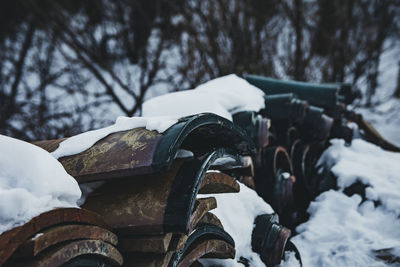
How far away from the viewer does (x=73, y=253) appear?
0.87 meters

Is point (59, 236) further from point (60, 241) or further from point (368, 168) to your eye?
point (368, 168)

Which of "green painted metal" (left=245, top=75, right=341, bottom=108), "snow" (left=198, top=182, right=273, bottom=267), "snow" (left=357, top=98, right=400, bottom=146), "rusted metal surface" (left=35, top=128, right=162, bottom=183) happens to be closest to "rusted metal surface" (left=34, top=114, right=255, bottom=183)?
"rusted metal surface" (left=35, top=128, right=162, bottom=183)

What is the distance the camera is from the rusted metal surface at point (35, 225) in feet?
2.53

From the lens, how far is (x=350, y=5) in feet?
29.5

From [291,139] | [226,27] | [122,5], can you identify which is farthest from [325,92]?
[122,5]

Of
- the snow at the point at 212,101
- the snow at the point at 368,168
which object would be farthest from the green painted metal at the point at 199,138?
the snow at the point at 368,168

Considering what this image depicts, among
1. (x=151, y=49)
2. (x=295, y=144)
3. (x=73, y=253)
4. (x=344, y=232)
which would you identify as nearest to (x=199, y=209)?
(x=73, y=253)

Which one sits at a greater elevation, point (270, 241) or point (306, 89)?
point (306, 89)

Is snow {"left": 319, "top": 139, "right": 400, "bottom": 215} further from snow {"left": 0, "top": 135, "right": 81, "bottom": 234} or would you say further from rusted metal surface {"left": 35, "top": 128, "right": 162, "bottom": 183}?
snow {"left": 0, "top": 135, "right": 81, "bottom": 234}

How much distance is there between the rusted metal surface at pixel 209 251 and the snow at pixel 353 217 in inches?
33.0

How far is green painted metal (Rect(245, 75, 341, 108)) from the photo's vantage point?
3.37 m

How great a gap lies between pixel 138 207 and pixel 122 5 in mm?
7759

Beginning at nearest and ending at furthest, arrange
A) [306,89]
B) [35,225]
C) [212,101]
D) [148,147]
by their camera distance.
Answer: [35,225], [148,147], [212,101], [306,89]

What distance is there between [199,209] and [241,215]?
2.34 feet
